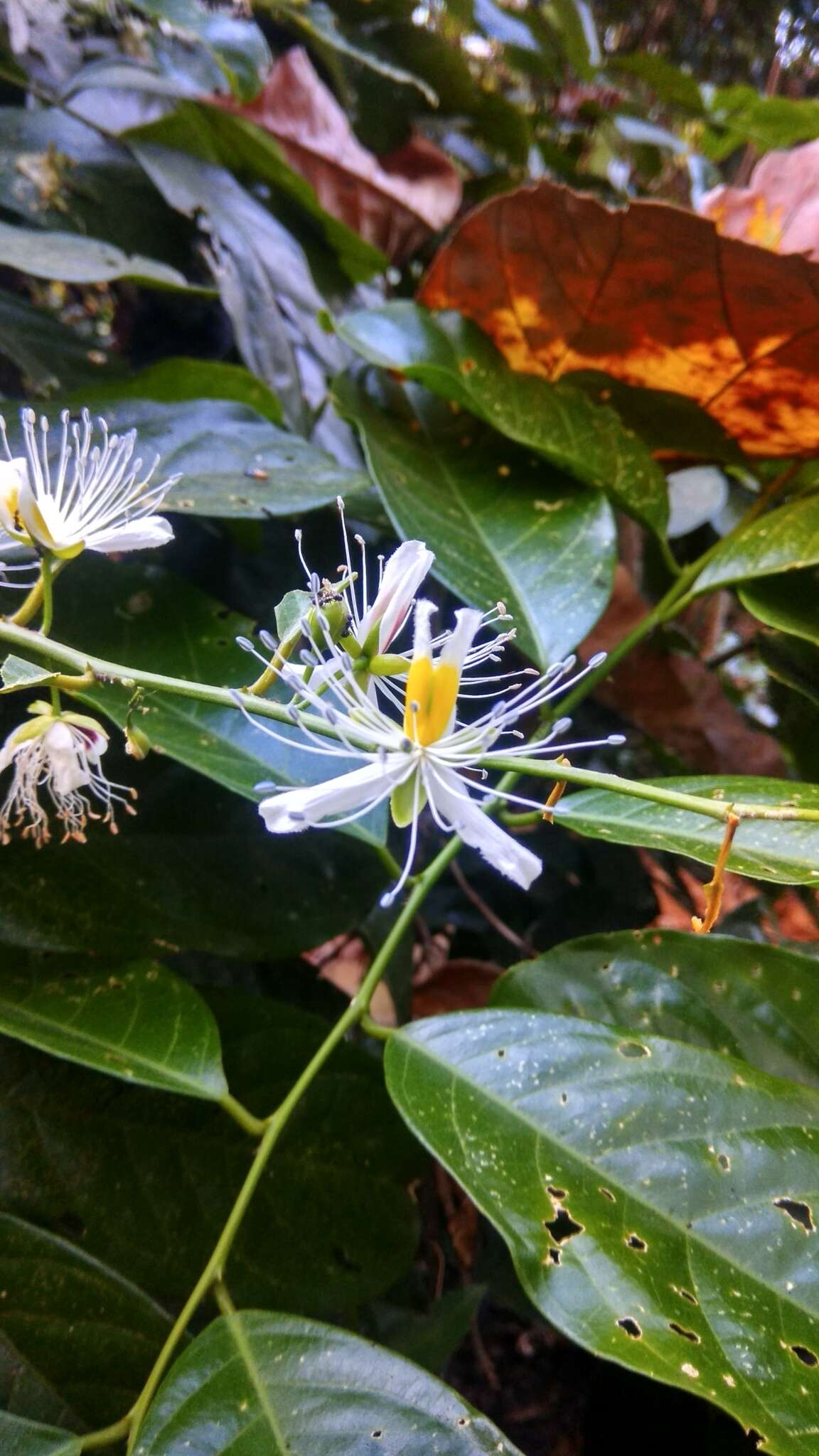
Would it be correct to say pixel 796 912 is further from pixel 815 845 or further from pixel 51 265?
pixel 51 265

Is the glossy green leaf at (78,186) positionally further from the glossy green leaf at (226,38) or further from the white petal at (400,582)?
the white petal at (400,582)

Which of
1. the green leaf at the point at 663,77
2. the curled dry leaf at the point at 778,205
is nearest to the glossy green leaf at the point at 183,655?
the curled dry leaf at the point at 778,205

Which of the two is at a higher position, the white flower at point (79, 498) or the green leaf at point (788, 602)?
the green leaf at point (788, 602)

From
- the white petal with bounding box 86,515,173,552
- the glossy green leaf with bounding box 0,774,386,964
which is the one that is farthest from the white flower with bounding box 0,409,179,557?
the glossy green leaf with bounding box 0,774,386,964

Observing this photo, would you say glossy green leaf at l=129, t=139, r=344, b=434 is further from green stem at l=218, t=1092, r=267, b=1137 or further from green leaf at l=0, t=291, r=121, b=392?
green stem at l=218, t=1092, r=267, b=1137

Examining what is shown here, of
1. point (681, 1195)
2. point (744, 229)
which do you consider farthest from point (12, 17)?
point (681, 1195)

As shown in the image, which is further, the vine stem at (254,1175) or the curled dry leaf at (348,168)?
the curled dry leaf at (348,168)

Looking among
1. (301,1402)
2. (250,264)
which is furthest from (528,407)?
(301,1402)
